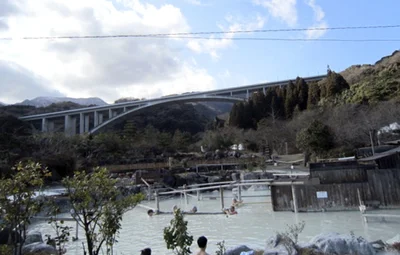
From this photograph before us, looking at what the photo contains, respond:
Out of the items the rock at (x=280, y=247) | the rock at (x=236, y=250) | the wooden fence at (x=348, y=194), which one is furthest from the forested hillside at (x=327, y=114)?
the rock at (x=236, y=250)

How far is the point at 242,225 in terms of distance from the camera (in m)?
9.86

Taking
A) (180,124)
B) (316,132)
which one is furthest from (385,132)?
(180,124)

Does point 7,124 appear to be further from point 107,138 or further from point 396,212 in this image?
point 396,212

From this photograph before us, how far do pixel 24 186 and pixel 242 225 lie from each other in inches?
290

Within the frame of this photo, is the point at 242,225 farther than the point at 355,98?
No

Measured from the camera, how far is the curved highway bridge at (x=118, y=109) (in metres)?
56.4

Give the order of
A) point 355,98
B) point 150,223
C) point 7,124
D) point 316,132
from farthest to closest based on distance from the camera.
A: point 7,124
point 355,98
point 316,132
point 150,223

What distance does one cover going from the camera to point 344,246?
213 inches

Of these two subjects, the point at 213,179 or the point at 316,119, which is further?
the point at 316,119

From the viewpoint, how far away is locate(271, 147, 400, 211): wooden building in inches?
408

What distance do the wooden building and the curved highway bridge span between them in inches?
1751

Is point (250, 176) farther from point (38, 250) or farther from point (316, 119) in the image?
point (38, 250)


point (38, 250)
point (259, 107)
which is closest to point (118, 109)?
point (259, 107)

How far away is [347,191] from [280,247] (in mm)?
6654
